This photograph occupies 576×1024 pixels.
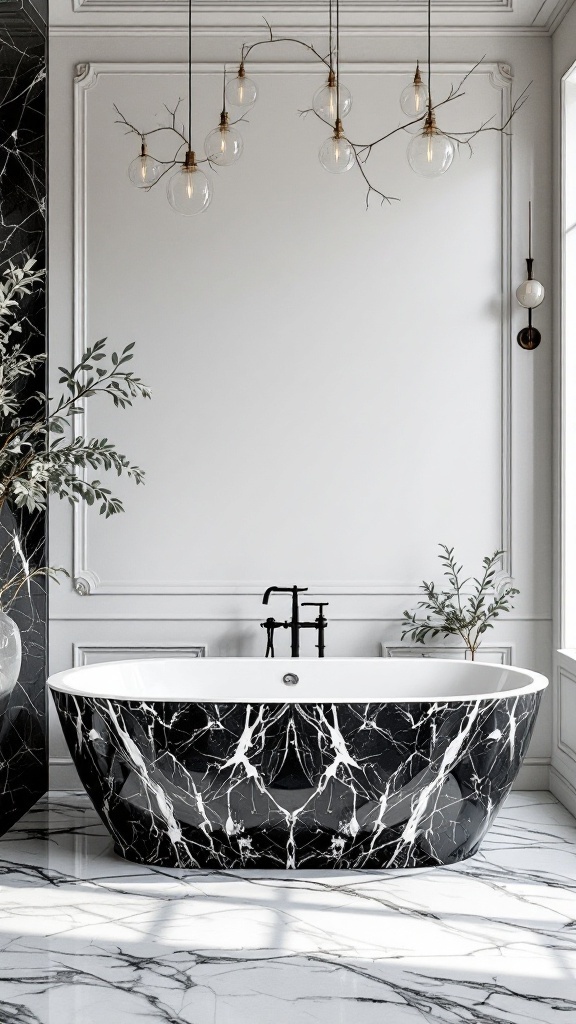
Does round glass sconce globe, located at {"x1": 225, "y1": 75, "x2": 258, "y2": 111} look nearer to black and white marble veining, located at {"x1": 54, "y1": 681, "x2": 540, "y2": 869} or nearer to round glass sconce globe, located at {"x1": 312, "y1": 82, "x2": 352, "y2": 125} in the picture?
round glass sconce globe, located at {"x1": 312, "y1": 82, "x2": 352, "y2": 125}

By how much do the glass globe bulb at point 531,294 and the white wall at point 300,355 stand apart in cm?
11

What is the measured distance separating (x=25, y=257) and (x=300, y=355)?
1175 mm

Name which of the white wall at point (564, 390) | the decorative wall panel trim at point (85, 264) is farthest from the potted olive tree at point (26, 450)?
the white wall at point (564, 390)

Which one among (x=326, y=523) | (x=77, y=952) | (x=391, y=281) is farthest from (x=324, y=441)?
(x=77, y=952)

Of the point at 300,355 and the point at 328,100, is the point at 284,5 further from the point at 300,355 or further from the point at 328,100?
the point at 328,100

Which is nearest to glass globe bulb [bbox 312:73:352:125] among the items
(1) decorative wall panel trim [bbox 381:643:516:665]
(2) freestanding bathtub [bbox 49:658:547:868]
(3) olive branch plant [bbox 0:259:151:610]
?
(3) olive branch plant [bbox 0:259:151:610]

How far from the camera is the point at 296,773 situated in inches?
108

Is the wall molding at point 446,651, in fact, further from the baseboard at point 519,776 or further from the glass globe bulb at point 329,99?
the glass globe bulb at point 329,99

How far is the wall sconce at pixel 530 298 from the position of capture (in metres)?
3.66

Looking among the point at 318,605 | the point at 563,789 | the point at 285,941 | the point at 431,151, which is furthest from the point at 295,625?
the point at 431,151

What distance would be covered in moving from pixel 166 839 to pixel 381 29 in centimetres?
332

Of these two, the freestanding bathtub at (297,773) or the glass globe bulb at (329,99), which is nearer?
the glass globe bulb at (329,99)

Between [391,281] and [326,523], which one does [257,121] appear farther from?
[326,523]

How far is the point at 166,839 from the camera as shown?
285 centimetres
